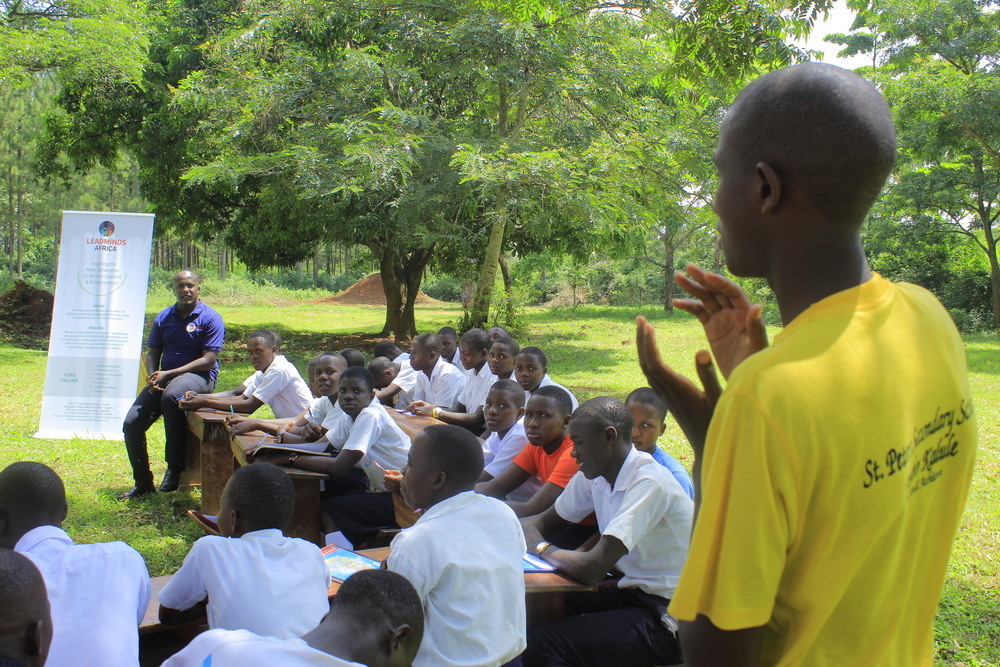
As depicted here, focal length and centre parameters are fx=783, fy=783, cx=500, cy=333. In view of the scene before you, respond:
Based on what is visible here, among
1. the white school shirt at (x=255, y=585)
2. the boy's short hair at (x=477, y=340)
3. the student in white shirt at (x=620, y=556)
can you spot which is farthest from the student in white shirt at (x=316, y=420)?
the white school shirt at (x=255, y=585)

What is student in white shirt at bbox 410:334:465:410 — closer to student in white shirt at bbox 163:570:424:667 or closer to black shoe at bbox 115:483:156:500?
black shoe at bbox 115:483:156:500

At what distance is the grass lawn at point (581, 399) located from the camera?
168 inches

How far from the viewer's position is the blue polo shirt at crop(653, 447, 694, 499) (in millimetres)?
3488

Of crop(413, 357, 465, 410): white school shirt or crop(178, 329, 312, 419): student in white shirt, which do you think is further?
crop(413, 357, 465, 410): white school shirt

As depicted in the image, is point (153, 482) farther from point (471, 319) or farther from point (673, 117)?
point (673, 117)

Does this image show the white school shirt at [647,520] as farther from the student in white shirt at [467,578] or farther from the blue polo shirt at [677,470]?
the student in white shirt at [467,578]

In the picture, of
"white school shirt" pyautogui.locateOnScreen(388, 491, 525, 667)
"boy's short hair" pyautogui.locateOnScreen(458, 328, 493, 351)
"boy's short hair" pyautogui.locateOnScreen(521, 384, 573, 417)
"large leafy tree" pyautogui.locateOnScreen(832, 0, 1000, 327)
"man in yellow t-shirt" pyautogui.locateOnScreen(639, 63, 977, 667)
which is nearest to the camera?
"man in yellow t-shirt" pyautogui.locateOnScreen(639, 63, 977, 667)

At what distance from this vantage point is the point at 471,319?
44.9 feet

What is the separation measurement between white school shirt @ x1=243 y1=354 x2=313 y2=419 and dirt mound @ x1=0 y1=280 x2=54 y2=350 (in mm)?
11383

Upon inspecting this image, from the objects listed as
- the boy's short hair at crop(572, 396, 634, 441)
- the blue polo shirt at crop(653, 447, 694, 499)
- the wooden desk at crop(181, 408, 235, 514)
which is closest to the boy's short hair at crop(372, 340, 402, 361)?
the wooden desk at crop(181, 408, 235, 514)

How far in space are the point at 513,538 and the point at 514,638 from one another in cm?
32

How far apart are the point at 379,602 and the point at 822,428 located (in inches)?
55.7

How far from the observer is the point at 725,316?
4.19ft

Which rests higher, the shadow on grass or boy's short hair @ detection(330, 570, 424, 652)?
boy's short hair @ detection(330, 570, 424, 652)
